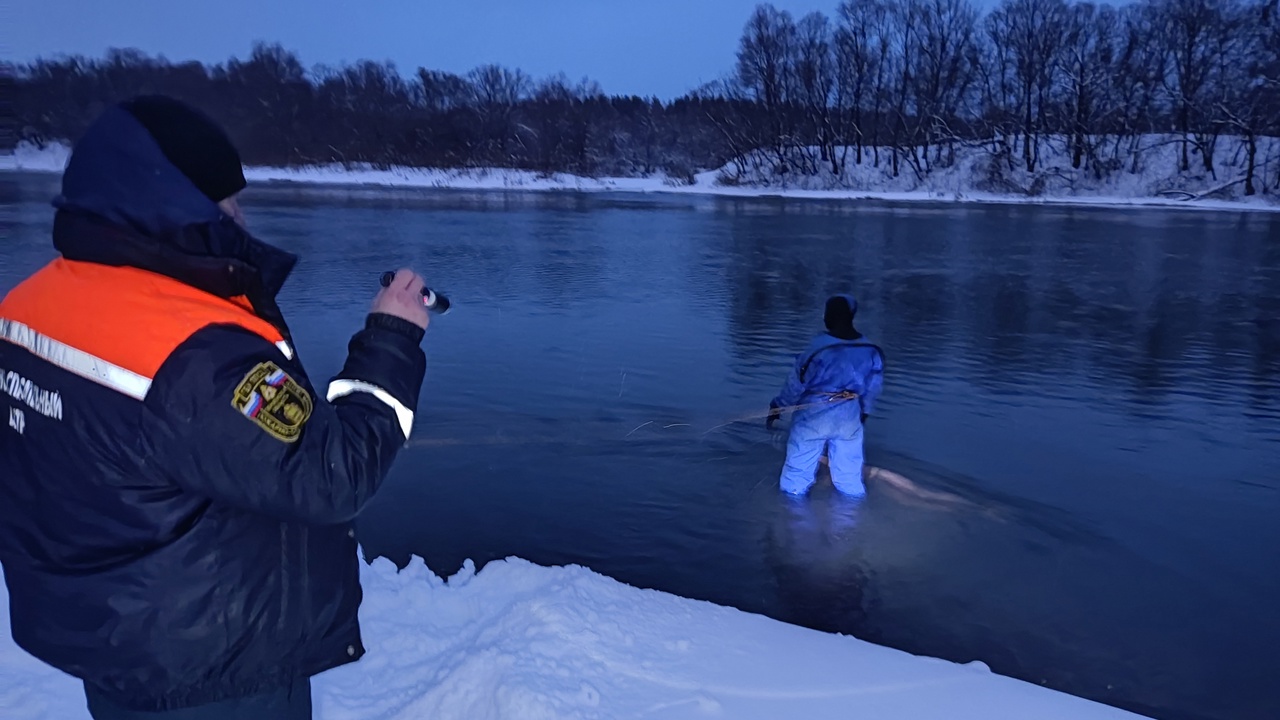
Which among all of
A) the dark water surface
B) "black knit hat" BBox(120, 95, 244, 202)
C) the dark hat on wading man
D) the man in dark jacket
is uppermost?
"black knit hat" BBox(120, 95, 244, 202)

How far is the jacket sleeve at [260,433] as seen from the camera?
1409 mm

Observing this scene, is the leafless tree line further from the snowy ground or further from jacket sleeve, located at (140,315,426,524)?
jacket sleeve, located at (140,315,426,524)

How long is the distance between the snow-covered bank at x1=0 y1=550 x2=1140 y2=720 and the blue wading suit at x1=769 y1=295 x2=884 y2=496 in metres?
1.88

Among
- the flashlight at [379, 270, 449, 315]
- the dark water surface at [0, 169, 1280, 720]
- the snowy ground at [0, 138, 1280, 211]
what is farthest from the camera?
the snowy ground at [0, 138, 1280, 211]

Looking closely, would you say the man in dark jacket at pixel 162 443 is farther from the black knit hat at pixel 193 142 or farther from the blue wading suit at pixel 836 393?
the blue wading suit at pixel 836 393

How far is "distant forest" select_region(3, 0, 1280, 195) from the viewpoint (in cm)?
4300

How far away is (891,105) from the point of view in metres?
53.4

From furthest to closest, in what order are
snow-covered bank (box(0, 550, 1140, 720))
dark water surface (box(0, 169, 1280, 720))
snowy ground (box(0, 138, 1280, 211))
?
snowy ground (box(0, 138, 1280, 211)) → dark water surface (box(0, 169, 1280, 720)) → snow-covered bank (box(0, 550, 1140, 720))

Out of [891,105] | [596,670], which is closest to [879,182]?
[891,105]

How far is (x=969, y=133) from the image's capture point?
168ft

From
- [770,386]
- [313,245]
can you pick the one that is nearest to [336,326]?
[770,386]

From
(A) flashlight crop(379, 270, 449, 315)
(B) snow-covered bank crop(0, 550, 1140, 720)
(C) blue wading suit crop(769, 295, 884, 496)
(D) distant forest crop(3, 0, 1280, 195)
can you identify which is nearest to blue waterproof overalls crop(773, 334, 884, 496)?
(C) blue wading suit crop(769, 295, 884, 496)

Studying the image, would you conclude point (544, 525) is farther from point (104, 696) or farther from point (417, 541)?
point (104, 696)

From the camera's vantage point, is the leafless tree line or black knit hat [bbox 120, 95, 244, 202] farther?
the leafless tree line
